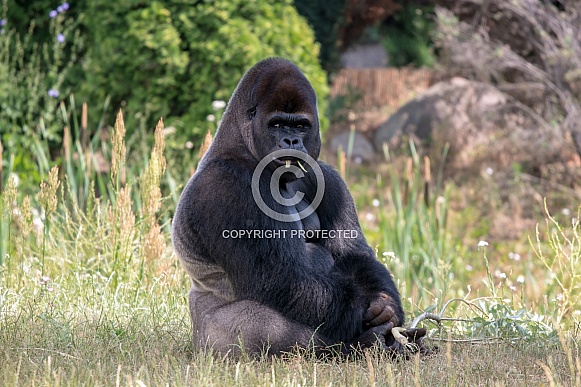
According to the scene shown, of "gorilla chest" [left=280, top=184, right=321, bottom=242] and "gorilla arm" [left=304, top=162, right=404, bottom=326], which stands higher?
"gorilla chest" [left=280, top=184, right=321, bottom=242]

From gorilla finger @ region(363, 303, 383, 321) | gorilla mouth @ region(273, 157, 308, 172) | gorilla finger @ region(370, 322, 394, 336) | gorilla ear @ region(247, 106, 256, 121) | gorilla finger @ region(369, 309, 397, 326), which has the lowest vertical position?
gorilla finger @ region(370, 322, 394, 336)

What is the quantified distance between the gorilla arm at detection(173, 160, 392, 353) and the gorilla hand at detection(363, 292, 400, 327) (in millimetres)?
33

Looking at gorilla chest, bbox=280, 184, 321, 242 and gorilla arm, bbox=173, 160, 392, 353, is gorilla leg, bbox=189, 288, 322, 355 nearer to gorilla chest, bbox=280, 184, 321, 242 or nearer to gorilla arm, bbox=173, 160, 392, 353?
gorilla arm, bbox=173, 160, 392, 353

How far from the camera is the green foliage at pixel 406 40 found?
16.1 m

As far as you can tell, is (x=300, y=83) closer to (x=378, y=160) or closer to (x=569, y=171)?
(x=569, y=171)

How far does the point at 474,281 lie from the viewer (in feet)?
28.0

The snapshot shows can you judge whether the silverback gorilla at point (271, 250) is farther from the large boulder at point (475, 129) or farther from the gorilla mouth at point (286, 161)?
the large boulder at point (475, 129)

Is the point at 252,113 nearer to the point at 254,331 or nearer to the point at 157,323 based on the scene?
the point at 254,331

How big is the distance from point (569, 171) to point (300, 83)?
7.41m

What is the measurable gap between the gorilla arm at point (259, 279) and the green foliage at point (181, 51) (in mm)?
3791

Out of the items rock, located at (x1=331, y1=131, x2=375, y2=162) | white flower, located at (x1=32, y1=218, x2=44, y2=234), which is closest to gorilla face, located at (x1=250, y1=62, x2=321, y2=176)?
white flower, located at (x1=32, y1=218, x2=44, y2=234)

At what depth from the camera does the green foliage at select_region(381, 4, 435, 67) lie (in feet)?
52.7

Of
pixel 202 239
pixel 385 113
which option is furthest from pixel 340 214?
pixel 385 113

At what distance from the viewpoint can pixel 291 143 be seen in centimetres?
343
